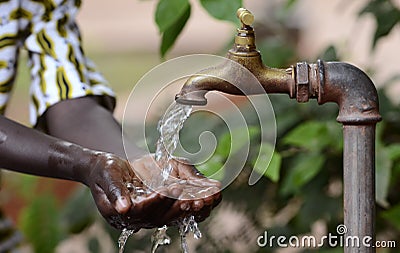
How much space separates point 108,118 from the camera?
1433 millimetres

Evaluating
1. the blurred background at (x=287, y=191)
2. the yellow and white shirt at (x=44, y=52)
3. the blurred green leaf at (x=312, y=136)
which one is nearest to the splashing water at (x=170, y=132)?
the yellow and white shirt at (x=44, y=52)

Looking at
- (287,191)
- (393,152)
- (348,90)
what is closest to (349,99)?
(348,90)

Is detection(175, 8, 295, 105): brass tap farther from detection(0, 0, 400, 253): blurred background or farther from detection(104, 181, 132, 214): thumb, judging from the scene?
detection(0, 0, 400, 253): blurred background

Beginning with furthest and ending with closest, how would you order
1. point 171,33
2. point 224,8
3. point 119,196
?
point 171,33 → point 224,8 → point 119,196

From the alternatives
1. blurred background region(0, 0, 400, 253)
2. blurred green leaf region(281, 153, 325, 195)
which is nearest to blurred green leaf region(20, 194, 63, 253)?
blurred background region(0, 0, 400, 253)

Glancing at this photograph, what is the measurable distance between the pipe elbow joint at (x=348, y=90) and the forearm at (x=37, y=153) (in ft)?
0.96

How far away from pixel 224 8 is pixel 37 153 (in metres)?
0.36

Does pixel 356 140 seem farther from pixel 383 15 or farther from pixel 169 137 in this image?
pixel 383 15

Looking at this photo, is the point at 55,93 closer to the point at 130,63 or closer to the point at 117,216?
the point at 117,216

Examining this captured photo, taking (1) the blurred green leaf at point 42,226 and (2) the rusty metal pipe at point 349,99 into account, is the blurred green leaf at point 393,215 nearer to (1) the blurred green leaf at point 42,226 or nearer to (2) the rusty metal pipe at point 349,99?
(2) the rusty metal pipe at point 349,99

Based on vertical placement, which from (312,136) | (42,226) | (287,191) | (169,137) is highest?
(169,137)

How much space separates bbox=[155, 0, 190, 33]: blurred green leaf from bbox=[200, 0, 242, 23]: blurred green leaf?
0.19 ft

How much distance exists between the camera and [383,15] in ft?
6.52

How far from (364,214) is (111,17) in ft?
25.4
